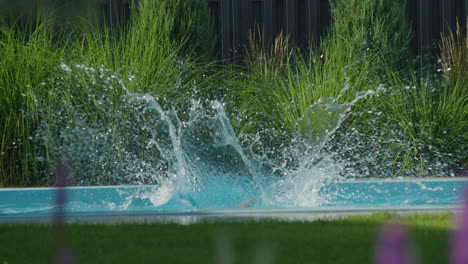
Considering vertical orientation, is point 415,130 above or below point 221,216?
below

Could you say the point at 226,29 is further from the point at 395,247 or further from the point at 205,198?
the point at 395,247

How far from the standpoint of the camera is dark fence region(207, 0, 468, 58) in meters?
8.24

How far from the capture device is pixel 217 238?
8.39 ft

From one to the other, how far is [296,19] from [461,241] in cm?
813

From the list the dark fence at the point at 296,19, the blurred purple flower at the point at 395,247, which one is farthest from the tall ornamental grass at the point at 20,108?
the blurred purple flower at the point at 395,247

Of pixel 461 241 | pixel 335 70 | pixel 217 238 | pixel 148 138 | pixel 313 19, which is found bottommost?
pixel 148 138

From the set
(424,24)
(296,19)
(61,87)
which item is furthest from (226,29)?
(61,87)

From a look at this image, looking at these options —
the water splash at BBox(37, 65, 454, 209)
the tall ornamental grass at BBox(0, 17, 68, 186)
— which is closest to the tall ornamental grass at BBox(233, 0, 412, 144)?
the water splash at BBox(37, 65, 454, 209)

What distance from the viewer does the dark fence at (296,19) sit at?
8.24 meters

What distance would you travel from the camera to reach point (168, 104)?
637 centimetres

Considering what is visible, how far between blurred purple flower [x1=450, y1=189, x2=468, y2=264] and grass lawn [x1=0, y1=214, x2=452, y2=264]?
2103 millimetres

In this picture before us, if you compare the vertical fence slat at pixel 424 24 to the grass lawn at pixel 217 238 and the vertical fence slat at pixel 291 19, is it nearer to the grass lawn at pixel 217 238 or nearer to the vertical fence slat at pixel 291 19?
the vertical fence slat at pixel 291 19

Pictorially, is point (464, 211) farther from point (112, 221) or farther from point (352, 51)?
point (352, 51)

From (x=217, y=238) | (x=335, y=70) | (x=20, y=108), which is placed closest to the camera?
(x=217, y=238)
